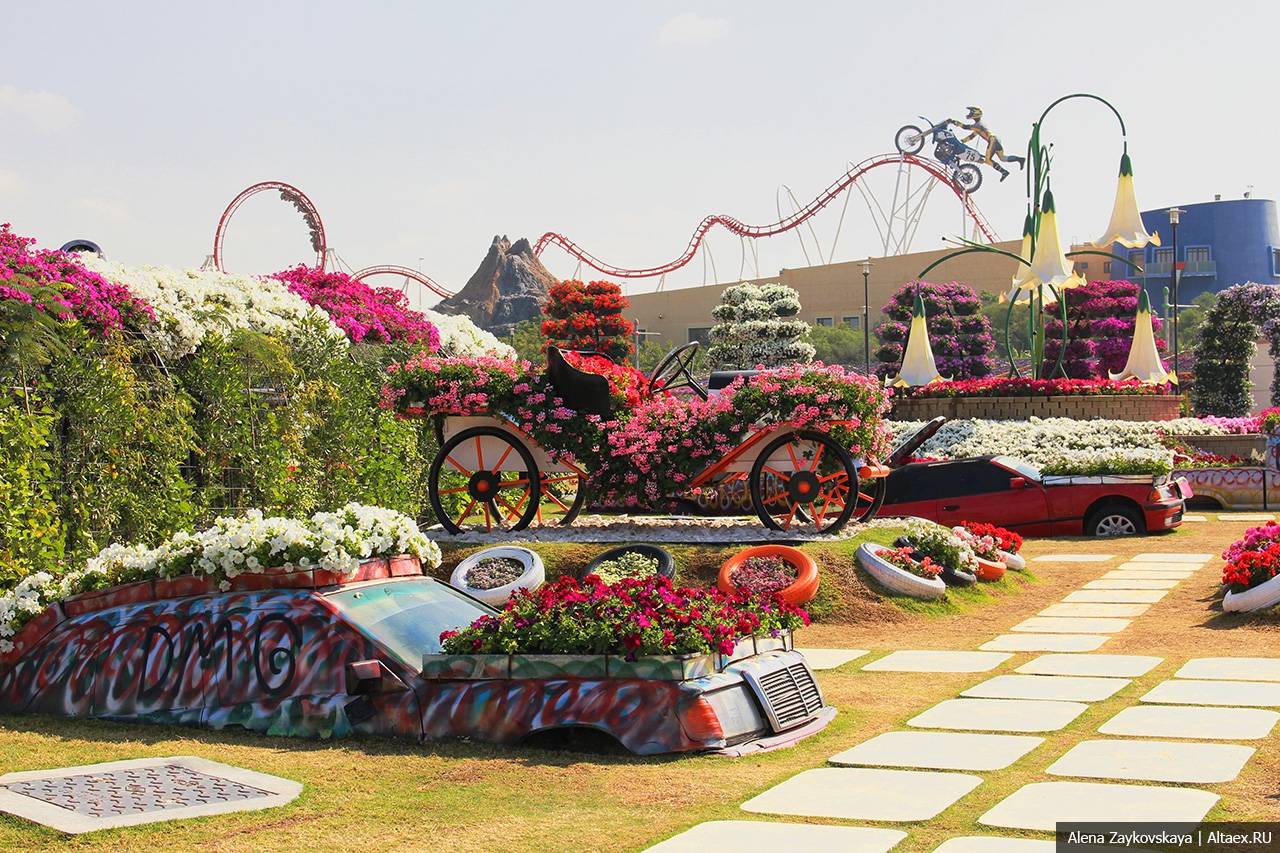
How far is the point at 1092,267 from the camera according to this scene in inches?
3615

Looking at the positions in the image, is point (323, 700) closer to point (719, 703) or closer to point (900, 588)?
point (719, 703)

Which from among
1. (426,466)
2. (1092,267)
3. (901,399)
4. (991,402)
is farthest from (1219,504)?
(1092,267)

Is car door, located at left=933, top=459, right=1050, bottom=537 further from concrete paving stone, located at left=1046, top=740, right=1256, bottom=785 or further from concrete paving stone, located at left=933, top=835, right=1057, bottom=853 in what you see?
concrete paving stone, located at left=933, top=835, right=1057, bottom=853

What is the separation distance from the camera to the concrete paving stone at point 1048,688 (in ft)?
23.4

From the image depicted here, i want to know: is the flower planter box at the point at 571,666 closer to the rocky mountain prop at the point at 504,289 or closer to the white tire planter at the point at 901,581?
the white tire planter at the point at 901,581

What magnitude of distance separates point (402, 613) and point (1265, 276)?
11612 cm

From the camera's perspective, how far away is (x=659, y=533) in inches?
517

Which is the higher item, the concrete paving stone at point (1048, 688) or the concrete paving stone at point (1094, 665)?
the concrete paving stone at point (1048, 688)

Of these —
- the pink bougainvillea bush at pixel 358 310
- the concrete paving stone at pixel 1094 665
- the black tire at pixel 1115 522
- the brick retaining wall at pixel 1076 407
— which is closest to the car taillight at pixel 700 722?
the concrete paving stone at pixel 1094 665

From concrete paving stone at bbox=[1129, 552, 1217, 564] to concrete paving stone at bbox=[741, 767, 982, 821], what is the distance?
32.3ft

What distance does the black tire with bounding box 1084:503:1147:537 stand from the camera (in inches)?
641

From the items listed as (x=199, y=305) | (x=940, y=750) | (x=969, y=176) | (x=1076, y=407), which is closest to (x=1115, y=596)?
(x=940, y=750)

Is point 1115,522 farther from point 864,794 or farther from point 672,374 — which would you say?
point 864,794

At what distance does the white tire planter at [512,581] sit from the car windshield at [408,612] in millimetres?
3828
